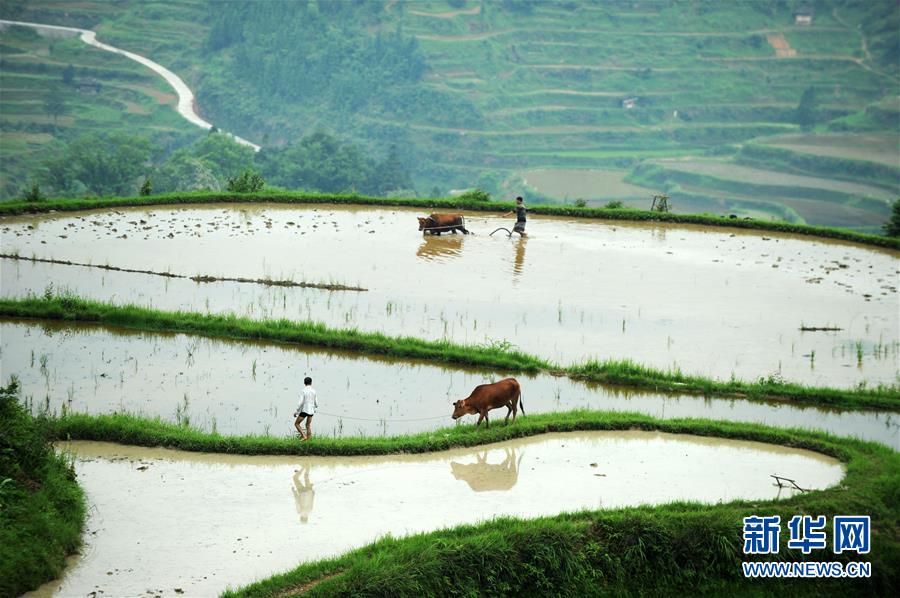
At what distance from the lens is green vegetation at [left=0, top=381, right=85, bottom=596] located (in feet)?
26.2

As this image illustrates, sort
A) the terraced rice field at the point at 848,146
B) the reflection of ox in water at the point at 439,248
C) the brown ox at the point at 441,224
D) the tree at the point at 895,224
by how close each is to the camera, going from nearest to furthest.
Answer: the reflection of ox in water at the point at 439,248 < the brown ox at the point at 441,224 < the tree at the point at 895,224 < the terraced rice field at the point at 848,146

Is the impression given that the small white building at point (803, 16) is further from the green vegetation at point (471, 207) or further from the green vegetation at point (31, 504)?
the green vegetation at point (31, 504)

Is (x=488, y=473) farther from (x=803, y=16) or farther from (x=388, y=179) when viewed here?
(x=803, y=16)

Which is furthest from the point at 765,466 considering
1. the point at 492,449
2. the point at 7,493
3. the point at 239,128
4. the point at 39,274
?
the point at 239,128

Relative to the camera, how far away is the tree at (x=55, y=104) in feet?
227

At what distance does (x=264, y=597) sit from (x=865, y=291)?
14415 millimetres

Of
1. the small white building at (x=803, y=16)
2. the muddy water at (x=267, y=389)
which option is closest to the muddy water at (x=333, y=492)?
the muddy water at (x=267, y=389)

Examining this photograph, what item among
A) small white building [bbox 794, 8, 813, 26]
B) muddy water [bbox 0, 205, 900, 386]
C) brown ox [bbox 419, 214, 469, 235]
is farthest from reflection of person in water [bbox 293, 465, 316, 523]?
small white building [bbox 794, 8, 813, 26]

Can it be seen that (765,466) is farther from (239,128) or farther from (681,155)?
(239,128)

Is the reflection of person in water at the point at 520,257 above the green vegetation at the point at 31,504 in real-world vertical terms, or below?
above

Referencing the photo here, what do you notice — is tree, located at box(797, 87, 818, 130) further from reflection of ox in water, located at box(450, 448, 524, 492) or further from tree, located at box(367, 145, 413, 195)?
reflection of ox in water, located at box(450, 448, 524, 492)

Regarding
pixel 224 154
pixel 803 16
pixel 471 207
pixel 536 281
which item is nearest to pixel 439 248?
pixel 536 281

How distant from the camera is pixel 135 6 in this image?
8969 cm

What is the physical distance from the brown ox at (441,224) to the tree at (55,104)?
179 ft
